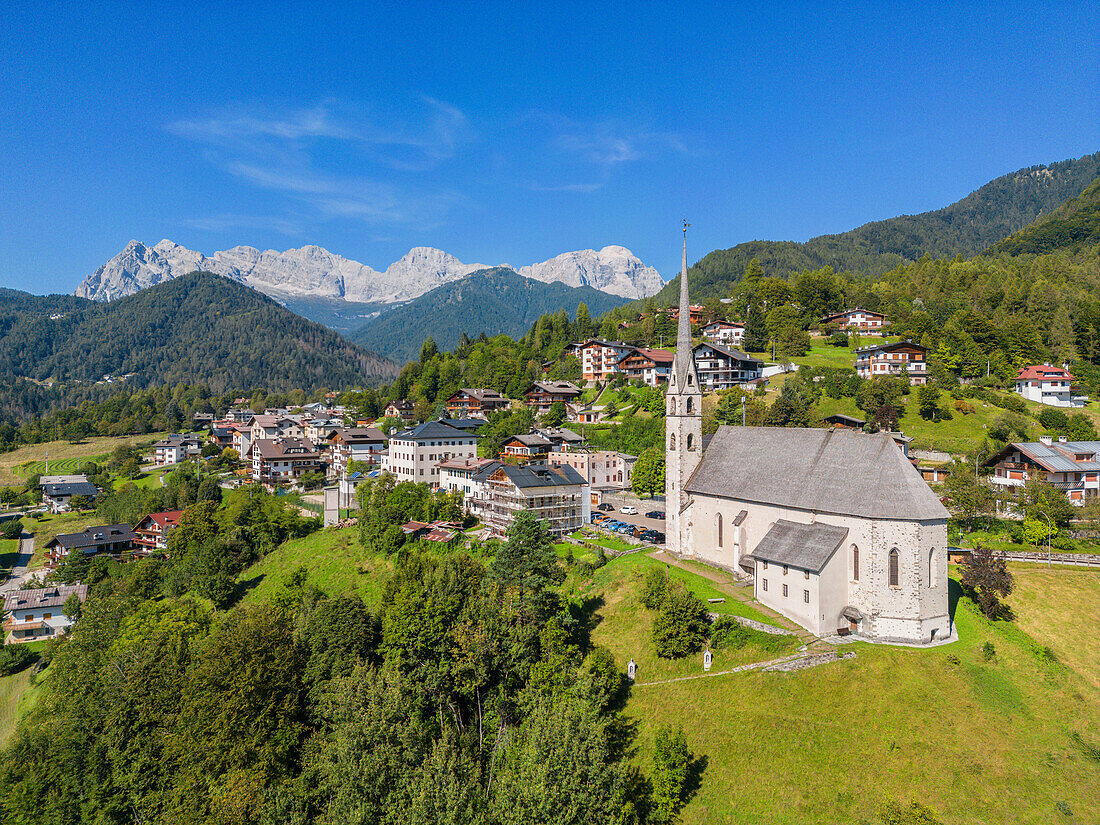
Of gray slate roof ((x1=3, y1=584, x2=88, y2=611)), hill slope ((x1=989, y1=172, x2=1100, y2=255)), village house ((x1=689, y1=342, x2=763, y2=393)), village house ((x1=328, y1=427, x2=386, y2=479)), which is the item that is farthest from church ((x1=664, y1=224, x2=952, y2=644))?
hill slope ((x1=989, y1=172, x2=1100, y2=255))

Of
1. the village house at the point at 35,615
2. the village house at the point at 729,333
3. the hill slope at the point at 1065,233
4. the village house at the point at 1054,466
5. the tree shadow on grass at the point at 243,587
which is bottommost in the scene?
the village house at the point at 35,615

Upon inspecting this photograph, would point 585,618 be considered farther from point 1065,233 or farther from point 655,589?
point 1065,233

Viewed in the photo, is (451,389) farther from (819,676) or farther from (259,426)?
(819,676)

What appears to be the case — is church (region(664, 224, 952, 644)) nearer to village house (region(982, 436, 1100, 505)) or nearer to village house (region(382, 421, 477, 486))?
village house (region(982, 436, 1100, 505))

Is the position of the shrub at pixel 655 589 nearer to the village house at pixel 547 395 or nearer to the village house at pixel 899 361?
the village house at pixel 547 395

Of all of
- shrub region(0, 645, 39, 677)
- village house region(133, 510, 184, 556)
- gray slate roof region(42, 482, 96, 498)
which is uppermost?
gray slate roof region(42, 482, 96, 498)

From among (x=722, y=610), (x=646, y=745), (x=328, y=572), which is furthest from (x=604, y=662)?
(x=328, y=572)

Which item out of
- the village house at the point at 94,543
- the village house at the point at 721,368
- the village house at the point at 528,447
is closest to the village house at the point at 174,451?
the village house at the point at 94,543
